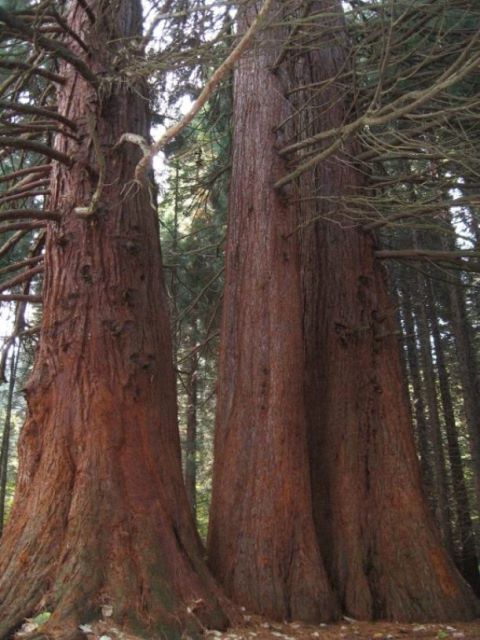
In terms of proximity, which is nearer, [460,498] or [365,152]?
[365,152]

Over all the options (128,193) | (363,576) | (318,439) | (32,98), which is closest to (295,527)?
(363,576)

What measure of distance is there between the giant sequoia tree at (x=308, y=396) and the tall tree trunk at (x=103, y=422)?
0.67 metres

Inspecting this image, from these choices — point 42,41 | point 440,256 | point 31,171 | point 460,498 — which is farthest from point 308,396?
point 460,498

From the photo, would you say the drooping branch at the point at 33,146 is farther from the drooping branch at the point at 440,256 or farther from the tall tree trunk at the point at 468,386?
the tall tree trunk at the point at 468,386

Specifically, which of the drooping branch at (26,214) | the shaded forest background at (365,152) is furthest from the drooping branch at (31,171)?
the drooping branch at (26,214)

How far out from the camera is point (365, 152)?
6.12 metres

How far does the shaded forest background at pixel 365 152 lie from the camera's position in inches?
165

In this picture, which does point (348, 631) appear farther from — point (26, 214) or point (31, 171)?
point (31, 171)

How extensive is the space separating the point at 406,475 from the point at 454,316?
5841 millimetres

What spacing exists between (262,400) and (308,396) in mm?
903

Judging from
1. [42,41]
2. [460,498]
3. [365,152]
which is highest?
[365,152]

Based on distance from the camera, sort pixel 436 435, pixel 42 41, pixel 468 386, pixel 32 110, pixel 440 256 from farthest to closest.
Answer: pixel 436 435 < pixel 468 386 < pixel 440 256 < pixel 32 110 < pixel 42 41

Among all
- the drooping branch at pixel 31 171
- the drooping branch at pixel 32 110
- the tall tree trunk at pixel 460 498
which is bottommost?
the tall tree trunk at pixel 460 498

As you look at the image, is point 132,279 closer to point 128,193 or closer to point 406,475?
point 128,193
